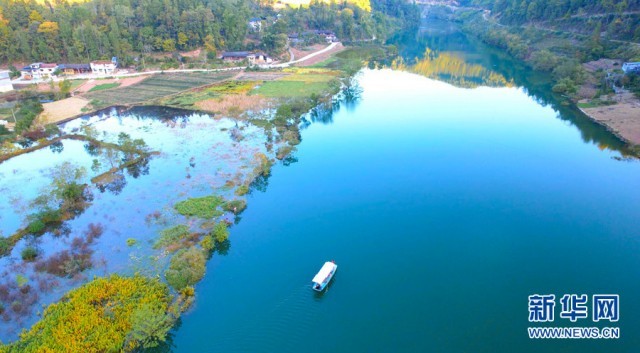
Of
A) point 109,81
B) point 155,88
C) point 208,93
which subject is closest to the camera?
point 208,93

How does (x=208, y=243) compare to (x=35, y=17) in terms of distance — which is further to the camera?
(x=35, y=17)

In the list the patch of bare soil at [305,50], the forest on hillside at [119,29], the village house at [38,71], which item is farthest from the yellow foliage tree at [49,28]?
the patch of bare soil at [305,50]

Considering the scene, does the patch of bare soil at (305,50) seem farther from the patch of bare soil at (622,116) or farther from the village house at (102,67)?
the patch of bare soil at (622,116)

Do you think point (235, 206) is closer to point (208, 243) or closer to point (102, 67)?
point (208, 243)

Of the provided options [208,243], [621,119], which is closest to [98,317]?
[208,243]

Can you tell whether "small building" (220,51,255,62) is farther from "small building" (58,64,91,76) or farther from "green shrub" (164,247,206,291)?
"green shrub" (164,247,206,291)
